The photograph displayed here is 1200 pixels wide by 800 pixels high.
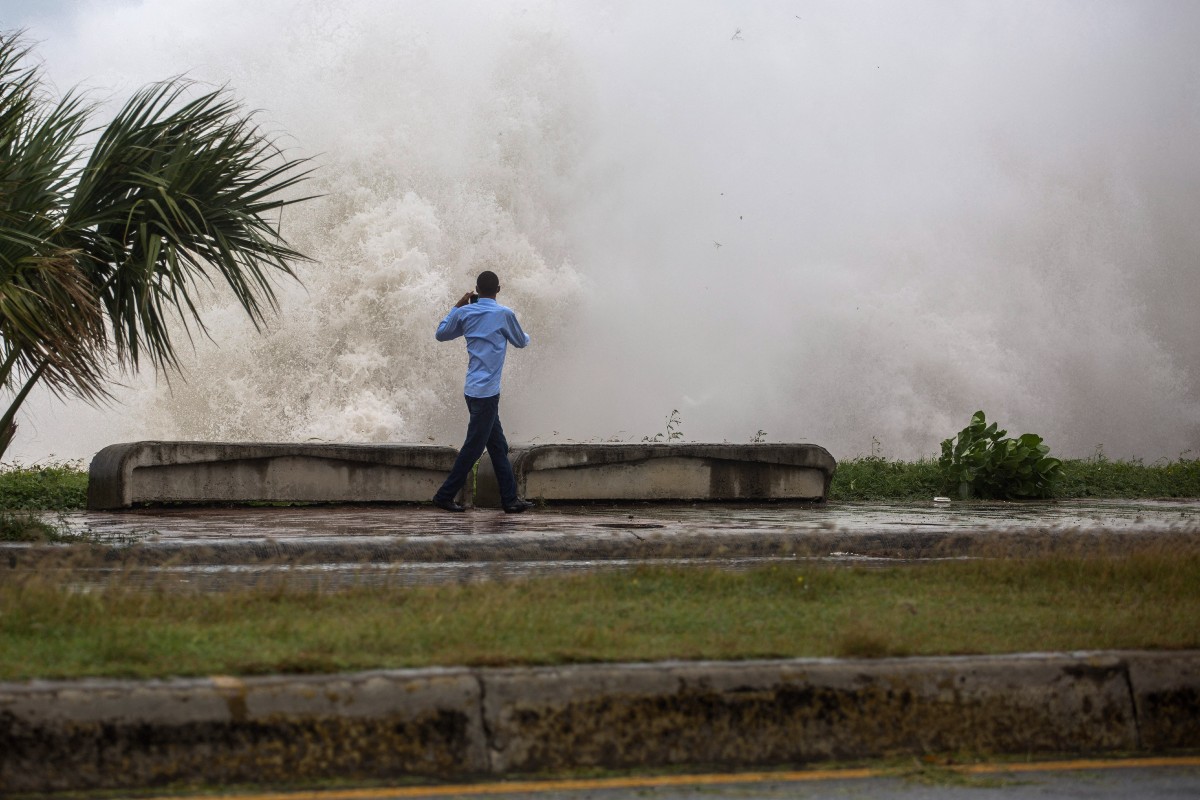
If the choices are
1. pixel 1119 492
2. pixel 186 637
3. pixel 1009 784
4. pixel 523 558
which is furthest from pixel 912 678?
pixel 1119 492

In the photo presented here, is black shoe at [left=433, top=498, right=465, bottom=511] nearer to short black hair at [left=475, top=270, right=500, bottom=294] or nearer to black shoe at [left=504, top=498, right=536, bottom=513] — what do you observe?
black shoe at [left=504, top=498, right=536, bottom=513]

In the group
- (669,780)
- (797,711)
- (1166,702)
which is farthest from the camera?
(1166,702)

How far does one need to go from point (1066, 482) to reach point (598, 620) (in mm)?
12270

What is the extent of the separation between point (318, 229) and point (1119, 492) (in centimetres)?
1995

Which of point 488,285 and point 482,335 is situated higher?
point 488,285

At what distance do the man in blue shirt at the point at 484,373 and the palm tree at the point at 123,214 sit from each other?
218 centimetres

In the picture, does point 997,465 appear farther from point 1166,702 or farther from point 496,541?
point 1166,702

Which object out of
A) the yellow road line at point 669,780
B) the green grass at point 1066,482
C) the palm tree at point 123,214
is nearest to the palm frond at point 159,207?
the palm tree at point 123,214

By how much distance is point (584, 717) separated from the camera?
4.23 metres

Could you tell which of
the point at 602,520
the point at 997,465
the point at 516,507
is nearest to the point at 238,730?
the point at 602,520

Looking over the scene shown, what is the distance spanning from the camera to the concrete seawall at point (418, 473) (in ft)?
37.4

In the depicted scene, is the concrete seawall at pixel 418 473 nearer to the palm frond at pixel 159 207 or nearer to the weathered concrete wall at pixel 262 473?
the weathered concrete wall at pixel 262 473

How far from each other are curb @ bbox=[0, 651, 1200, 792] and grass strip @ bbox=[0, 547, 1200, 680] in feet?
0.60

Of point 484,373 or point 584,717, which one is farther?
point 484,373
